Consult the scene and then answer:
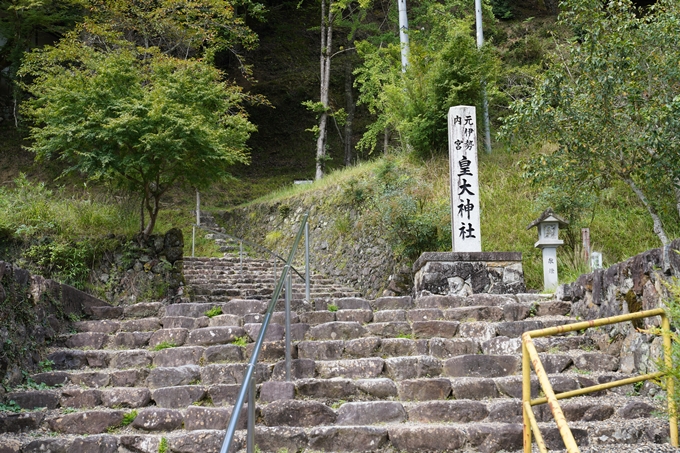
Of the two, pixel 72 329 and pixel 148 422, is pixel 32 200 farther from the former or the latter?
pixel 148 422

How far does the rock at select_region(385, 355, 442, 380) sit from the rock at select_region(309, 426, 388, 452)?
0.93 meters

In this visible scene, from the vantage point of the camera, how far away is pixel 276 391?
4691 millimetres

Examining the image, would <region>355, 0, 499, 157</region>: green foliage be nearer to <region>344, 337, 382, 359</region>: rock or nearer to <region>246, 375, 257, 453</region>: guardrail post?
<region>344, 337, 382, 359</region>: rock

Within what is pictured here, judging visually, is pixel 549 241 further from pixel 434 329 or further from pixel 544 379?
pixel 544 379

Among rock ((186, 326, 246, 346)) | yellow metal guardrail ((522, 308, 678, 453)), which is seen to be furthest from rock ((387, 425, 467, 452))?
rock ((186, 326, 246, 346))

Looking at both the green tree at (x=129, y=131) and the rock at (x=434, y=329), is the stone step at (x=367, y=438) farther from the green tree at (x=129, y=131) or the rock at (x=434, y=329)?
the green tree at (x=129, y=131)

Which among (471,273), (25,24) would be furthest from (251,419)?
(25,24)

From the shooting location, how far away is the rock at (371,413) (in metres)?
4.35

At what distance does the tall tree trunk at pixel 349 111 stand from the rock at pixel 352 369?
14458 mm

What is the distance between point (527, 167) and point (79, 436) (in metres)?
6.11

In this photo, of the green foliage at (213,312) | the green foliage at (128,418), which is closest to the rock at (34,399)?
the green foliage at (128,418)

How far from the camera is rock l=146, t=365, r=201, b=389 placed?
16.4ft

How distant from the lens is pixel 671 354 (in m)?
3.47

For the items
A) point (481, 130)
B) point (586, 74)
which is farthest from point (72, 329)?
point (481, 130)
